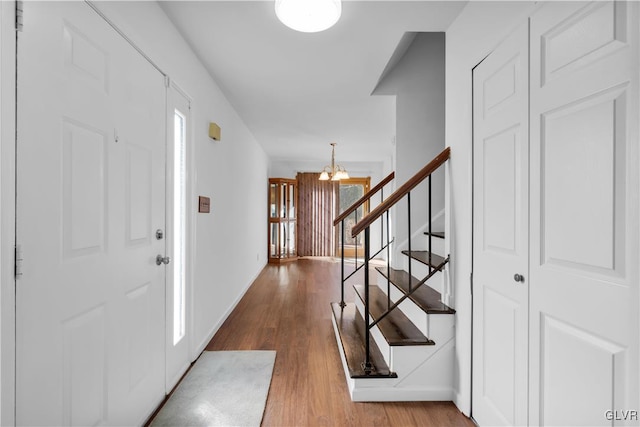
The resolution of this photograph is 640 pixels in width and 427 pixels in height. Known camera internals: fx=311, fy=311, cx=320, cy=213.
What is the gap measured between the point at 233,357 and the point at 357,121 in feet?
10.8

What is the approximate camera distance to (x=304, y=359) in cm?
246

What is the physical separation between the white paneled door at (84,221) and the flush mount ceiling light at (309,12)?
2.58ft

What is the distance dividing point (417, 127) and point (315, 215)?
16.4 ft

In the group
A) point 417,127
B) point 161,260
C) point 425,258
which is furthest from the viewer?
point 417,127

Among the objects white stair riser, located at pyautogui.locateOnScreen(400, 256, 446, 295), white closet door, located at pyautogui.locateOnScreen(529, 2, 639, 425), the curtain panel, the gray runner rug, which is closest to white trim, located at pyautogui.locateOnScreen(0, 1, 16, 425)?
the gray runner rug

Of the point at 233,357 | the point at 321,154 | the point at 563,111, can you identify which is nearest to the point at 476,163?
the point at 563,111

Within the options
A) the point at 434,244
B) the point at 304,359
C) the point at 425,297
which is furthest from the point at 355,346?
the point at 434,244

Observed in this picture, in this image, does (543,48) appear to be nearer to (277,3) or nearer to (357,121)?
(277,3)

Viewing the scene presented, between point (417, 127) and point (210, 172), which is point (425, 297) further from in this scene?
point (210, 172)

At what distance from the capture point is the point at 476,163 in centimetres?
173

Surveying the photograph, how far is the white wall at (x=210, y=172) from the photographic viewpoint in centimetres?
173

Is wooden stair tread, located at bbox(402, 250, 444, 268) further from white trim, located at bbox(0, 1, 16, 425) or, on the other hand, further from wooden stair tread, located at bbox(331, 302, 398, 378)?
white trim, located at bbox(0, 1, 16, 425)

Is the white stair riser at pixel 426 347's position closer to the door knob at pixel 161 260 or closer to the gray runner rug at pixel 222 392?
the gray runner rug at pixel 222 392

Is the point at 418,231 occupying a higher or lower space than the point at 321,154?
lower
